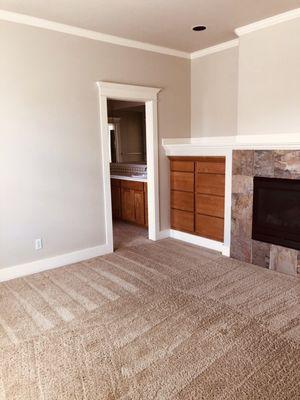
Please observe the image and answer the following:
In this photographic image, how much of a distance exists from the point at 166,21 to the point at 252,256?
2890 millimetres

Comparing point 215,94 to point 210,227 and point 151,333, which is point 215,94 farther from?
point 151,333

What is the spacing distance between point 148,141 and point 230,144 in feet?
4.23

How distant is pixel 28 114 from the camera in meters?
3.56

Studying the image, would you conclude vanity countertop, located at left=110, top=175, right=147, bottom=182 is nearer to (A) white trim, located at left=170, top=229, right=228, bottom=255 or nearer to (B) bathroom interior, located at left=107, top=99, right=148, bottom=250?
(B) bathroom interior, located at left=107, top=99, right=148, bottom=250

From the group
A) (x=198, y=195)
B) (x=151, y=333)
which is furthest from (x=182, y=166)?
(x=151, y=333)

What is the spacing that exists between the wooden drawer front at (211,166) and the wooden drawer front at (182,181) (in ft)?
0.67

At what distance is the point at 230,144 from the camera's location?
157 inches

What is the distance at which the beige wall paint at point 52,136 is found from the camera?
3.46m

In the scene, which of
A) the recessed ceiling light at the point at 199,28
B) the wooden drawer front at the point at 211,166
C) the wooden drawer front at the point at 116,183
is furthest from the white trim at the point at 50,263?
the recessed ceiling light at the point at 199,28

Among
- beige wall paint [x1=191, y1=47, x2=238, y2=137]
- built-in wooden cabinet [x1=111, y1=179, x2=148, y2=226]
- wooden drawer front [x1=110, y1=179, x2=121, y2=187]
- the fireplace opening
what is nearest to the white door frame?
built-in wooden cabinet [x1=111, y1=179, x2=148, y2=226]

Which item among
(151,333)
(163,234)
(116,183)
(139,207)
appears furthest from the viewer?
(116,183)

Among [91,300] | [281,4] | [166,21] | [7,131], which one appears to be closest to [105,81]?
[166,21]

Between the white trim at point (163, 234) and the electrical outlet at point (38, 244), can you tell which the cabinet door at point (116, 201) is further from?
the electrical outlet at point (38, 244)

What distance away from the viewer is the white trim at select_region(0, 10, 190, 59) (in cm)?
336
